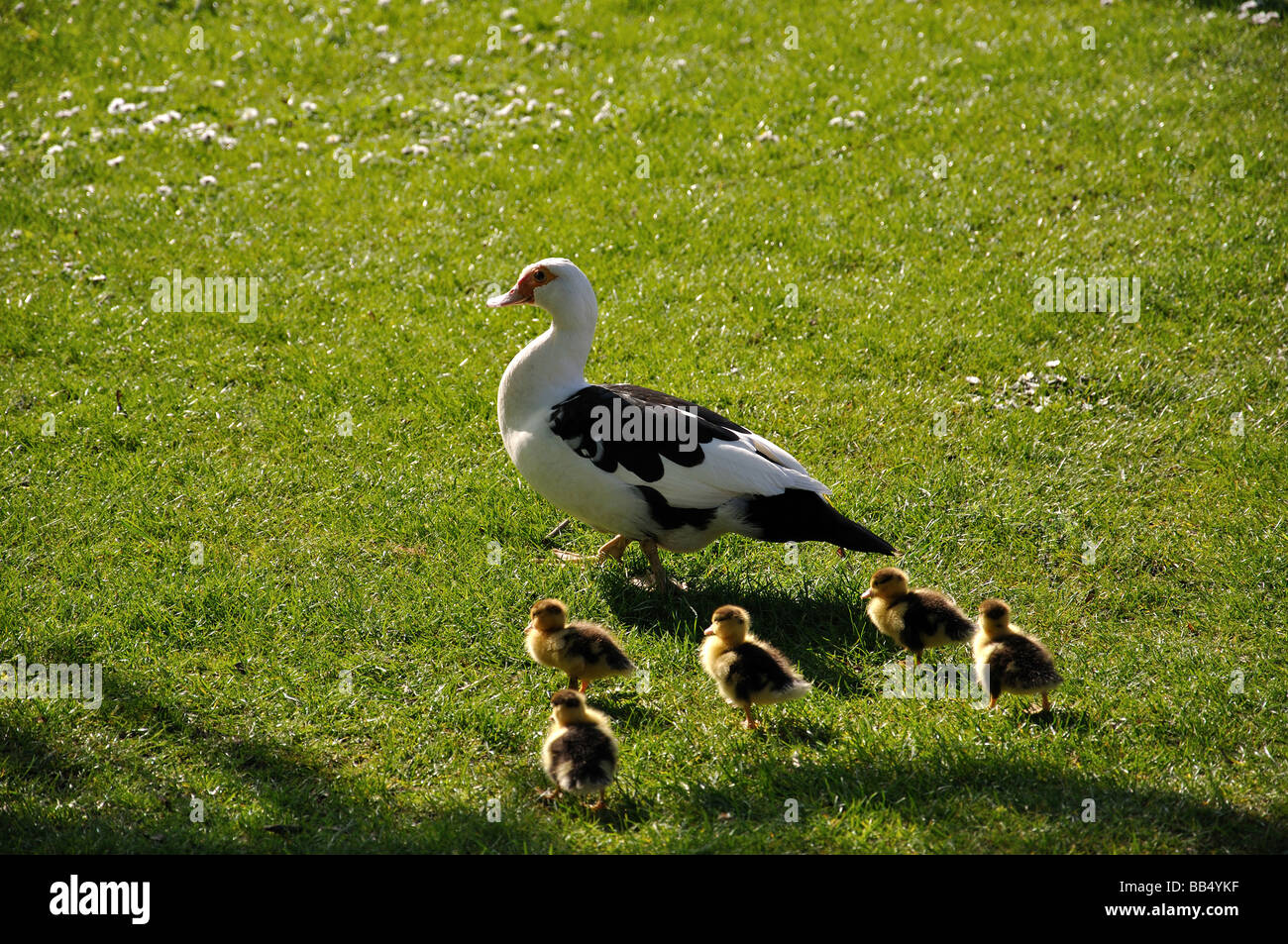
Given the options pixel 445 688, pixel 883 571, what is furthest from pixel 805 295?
pixel 445 688

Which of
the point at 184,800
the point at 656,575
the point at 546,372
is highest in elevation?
the point at 546,372

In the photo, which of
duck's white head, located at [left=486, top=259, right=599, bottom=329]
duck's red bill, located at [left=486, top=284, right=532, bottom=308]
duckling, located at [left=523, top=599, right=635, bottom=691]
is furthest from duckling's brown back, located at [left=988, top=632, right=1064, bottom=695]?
duck's red bill, located at [left=486, top=284, right=532, bottom=308]

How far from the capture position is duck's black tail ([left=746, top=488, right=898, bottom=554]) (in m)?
5.88

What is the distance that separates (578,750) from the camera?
4.66m

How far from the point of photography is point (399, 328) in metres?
8.81

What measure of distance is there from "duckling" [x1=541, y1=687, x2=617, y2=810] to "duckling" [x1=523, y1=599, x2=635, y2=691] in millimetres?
332

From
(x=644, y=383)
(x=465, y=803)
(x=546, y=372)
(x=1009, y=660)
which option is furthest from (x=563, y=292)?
(x=1009, y=660)

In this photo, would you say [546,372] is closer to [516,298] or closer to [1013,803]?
[516,298]

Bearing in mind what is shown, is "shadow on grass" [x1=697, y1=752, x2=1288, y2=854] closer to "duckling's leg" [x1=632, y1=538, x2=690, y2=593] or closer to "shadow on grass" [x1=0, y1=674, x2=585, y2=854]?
"shadow on grass" [x1=0, y1=674, x2=585, y2=854]

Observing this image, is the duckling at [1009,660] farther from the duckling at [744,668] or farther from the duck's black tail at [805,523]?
the duckling at [744,668]

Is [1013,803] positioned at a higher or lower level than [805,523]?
lower

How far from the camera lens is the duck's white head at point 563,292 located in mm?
6445

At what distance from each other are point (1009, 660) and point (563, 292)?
A: 3.13 metres

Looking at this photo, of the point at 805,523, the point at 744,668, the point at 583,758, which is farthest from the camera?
the point at 805,523
